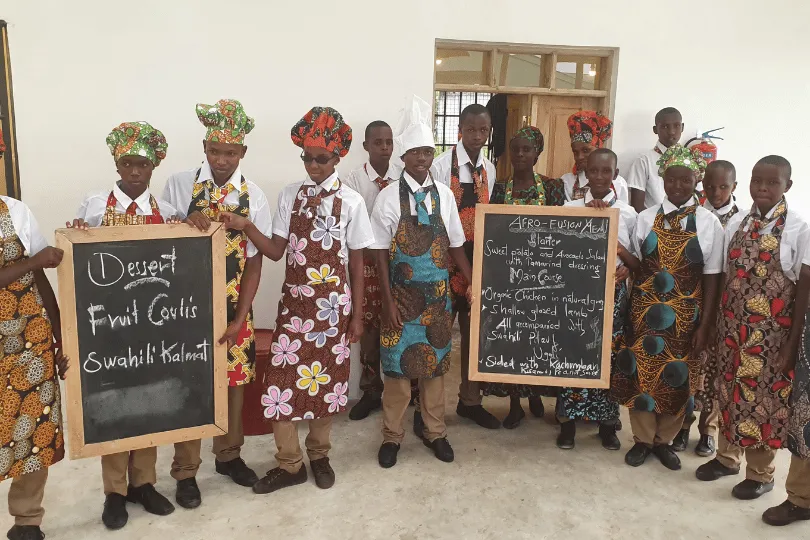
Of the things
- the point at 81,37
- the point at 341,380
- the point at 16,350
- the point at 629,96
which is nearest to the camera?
the point at 16,350

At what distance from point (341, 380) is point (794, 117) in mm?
4240

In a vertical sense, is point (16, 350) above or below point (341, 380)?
above

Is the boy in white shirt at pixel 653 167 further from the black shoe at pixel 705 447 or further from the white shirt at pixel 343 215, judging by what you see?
the white shirt at pixel 343 215

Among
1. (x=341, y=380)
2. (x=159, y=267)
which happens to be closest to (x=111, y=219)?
(x=159, y=267)

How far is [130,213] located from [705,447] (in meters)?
3.20

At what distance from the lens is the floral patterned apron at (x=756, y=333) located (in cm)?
265

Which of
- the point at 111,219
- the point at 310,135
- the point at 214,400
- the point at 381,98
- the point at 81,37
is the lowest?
the point at 214,400

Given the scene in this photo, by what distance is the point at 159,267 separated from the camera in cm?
247

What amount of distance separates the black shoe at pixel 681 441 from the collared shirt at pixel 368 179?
7.49 feet

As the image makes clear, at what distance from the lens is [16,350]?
2.24 meters

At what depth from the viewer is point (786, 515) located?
2.67m

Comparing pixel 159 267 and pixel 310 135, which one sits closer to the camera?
pixel 159 267

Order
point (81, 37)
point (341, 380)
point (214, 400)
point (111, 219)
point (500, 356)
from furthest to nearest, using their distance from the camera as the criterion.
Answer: point (81, 37) → point (500, 356) → point (341, 380) → point (214, 400) → point (111, 219)

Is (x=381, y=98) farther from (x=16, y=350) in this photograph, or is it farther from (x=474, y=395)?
(x=16, y=350)
